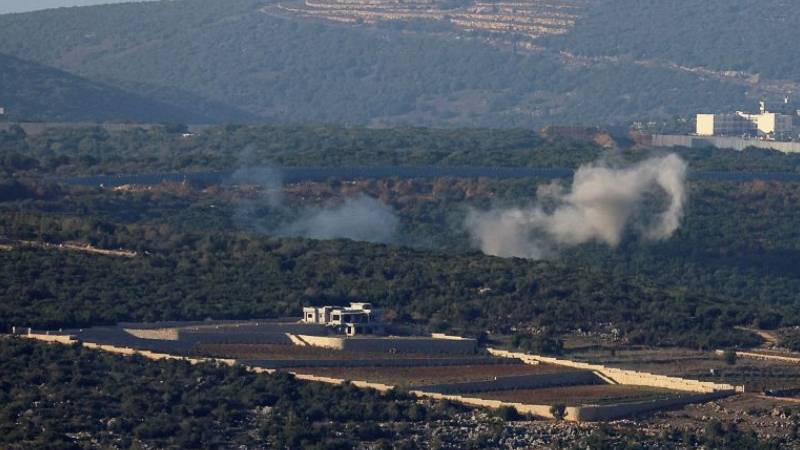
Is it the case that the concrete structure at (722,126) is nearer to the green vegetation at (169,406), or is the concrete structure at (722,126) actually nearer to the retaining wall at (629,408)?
the retaining wall at (629,408)

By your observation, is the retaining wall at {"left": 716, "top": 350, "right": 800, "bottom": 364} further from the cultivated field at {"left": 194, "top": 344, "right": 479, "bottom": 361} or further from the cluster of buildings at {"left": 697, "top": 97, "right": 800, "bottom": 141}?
the cluster of buildings at {"left": 697, "top": 97, "right": 800, "bottom": 141}

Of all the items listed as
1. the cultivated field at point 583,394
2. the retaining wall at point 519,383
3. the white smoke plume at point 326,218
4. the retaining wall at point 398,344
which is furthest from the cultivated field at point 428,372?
the white smoke plume at point 326,218

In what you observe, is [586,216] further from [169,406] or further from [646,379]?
[169,406]

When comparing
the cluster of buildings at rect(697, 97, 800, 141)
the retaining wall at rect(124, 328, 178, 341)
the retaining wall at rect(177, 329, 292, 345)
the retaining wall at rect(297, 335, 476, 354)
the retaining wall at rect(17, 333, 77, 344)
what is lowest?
the cluster of buildings at rect(697, 97, 800, 141)

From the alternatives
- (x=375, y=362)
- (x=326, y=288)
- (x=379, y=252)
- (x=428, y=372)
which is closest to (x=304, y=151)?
(x=379, y=252)

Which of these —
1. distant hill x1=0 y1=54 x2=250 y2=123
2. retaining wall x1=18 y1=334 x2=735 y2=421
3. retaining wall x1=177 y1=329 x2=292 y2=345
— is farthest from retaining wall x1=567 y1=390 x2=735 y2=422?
distant hill x1=0 y1=54 x2=250 y2=123

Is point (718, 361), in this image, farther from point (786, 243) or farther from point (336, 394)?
point (786, 243)

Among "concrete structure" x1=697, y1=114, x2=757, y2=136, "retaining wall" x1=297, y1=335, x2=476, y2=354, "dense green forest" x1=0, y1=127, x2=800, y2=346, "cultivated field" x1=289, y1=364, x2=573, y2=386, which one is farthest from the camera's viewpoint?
"concrete structure" x1=697, y1=114, x2=757, y2=136

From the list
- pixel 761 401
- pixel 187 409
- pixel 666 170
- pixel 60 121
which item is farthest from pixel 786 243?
pixel 60 121
